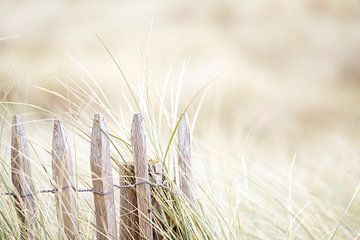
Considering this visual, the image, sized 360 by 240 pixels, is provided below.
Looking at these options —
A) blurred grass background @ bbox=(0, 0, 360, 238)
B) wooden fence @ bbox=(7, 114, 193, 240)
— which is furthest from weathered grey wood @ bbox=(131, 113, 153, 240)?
blurred grass background @ bbox=(0, 0, 360, 238)

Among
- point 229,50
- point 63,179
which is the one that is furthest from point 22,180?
point 229,50

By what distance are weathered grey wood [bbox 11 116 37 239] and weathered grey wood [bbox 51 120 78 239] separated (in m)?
0.07

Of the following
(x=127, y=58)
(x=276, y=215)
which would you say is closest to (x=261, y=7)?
(x=127, y=58)

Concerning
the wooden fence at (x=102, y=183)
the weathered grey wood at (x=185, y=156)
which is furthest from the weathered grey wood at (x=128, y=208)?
the weathered grey wood at (x=185, y=156)

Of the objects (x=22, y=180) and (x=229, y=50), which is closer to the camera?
(x=22, y=180)

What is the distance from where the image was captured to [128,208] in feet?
4.88

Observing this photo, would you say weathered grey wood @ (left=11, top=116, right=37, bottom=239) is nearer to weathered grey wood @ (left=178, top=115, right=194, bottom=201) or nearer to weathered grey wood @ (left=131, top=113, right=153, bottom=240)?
weathered grey wood @ (left=131, top=113, right=153, bottom=240)

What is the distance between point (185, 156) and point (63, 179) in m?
0.29

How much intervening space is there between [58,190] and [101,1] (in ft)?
22.2

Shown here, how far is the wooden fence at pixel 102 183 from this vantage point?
1381mm

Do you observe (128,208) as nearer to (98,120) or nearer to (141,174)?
(141,174)

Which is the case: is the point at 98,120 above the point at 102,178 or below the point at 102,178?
above

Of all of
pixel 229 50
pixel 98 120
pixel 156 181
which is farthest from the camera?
pixel 229 50

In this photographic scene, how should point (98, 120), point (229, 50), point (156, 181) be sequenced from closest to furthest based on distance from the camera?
point (98, 120) → point (156, 181) → point (229, 50)
